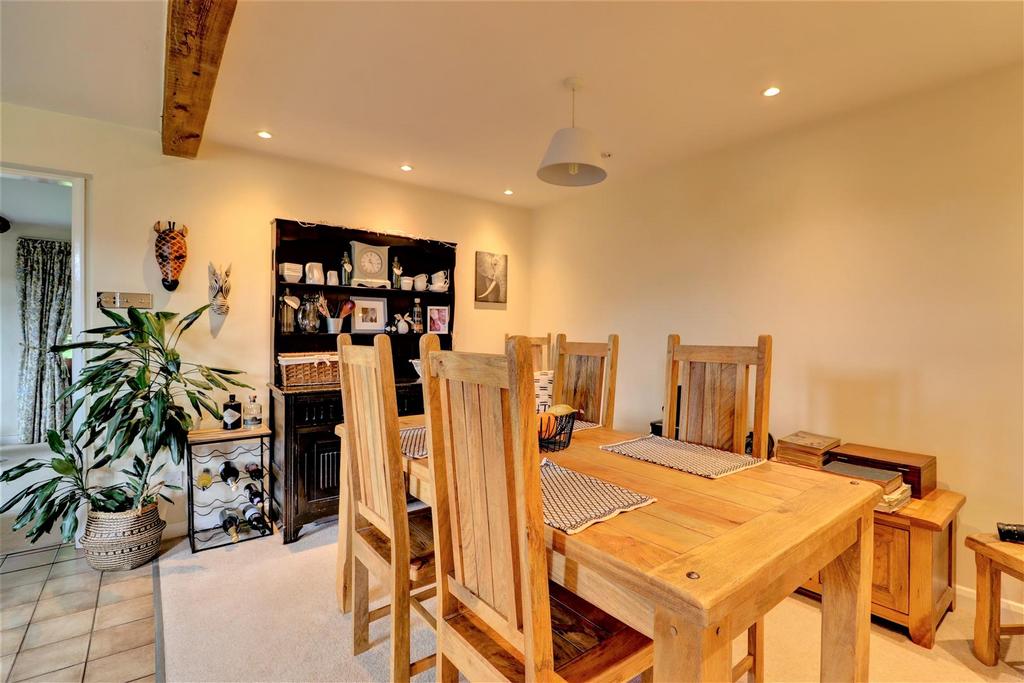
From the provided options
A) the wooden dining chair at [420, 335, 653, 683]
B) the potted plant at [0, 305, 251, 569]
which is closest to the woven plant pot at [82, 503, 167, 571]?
the potted plant at [0, 305, 251, 569]

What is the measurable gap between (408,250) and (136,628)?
2724 millimetres

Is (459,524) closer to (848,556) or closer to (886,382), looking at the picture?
(848,556)

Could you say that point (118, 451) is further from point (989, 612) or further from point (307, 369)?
point (989, 612)

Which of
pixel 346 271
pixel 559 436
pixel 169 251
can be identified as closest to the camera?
pixel 559 436

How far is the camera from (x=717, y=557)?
0.88 metres

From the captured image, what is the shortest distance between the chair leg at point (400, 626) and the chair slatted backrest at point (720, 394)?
1242mm

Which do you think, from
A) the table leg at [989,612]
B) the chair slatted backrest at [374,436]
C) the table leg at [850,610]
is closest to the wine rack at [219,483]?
the chair slatted backrest at [374,436]

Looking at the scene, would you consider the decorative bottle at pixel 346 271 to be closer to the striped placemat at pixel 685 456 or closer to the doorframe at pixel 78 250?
the doorframe at pixel 78 250

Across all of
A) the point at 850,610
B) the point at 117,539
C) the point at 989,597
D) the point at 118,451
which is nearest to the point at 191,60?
the point at 118,451

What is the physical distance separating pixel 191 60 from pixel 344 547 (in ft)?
6.74

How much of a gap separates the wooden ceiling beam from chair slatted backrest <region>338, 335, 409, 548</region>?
3.81 ft

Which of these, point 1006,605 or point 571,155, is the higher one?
point 571,155

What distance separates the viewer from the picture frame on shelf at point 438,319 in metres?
3.80

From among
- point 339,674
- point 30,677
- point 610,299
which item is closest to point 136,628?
point 30,677
